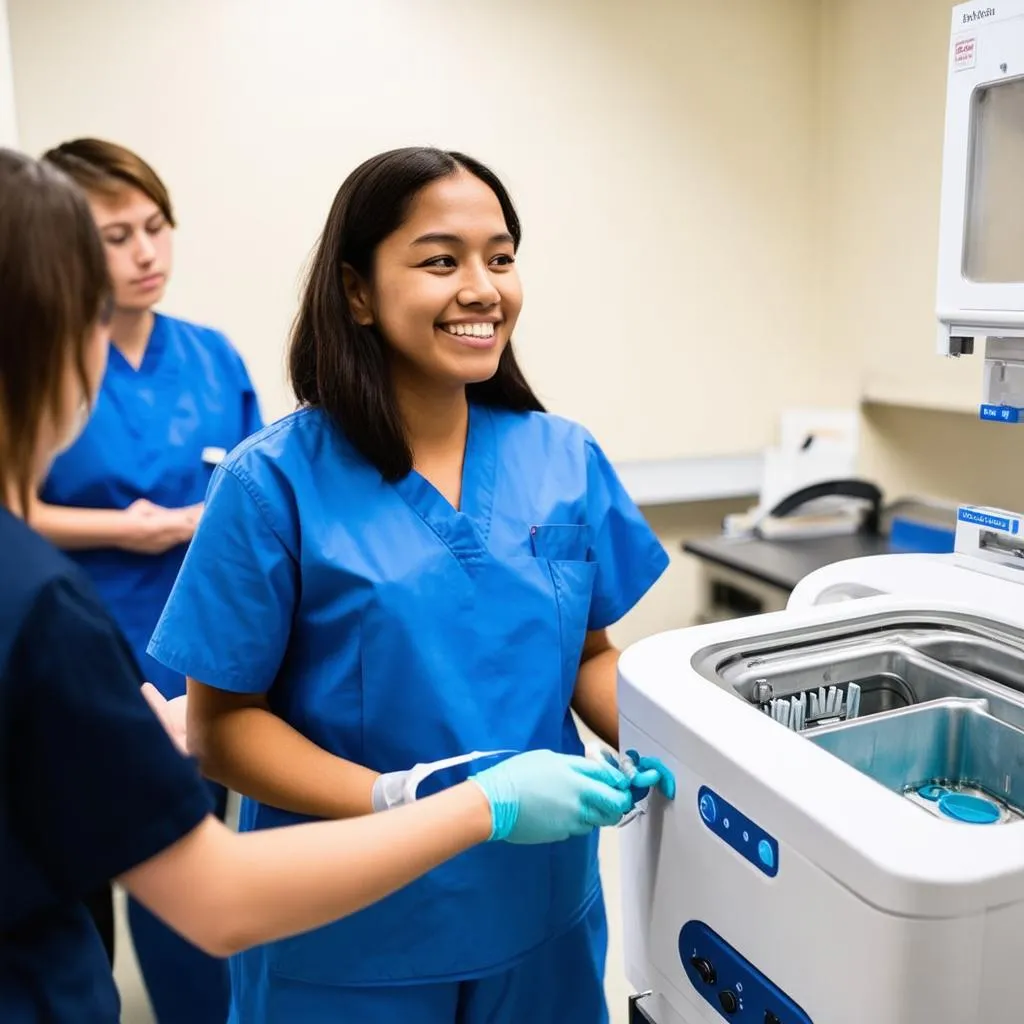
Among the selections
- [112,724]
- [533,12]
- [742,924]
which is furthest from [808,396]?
[112,724]

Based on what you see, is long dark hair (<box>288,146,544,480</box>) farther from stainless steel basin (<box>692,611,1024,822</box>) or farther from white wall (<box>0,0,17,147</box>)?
white wall (<box>0,0,17,147</box>)

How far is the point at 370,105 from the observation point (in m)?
2.25

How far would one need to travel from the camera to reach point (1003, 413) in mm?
1048

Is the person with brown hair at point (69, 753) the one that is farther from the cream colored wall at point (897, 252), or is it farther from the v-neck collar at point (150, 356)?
the cream colored wall at point (897, 252)

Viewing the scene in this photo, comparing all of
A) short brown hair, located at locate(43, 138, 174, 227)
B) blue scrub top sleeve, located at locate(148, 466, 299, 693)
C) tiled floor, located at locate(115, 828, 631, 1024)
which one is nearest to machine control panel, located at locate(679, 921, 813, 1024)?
blue scrub top sleeve, located at locate(148, 466, 299, 693)

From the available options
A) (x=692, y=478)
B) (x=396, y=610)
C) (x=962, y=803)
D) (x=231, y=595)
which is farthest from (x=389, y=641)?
(x=692, y=478)

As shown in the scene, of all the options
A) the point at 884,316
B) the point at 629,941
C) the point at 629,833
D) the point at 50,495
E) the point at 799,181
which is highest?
the point at 799,181

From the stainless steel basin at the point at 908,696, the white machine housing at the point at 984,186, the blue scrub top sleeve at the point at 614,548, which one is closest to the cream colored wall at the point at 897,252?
the white machine housing at the point at 984,186

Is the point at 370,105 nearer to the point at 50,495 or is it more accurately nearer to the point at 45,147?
the point at 45,147

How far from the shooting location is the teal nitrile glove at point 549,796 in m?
0.82

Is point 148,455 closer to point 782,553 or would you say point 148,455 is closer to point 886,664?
point 886,664

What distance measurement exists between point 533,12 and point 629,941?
6.88 ft

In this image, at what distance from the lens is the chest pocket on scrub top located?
1.06 m

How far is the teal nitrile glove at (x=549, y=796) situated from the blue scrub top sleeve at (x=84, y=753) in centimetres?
28
